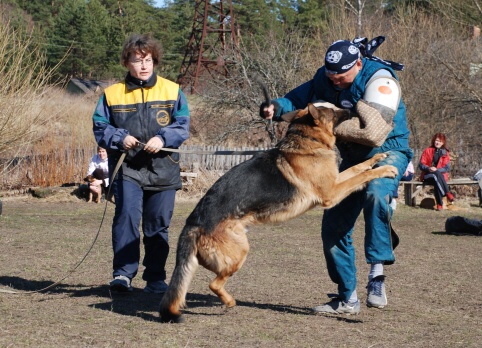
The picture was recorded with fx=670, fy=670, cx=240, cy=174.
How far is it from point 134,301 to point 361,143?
7.66 feet

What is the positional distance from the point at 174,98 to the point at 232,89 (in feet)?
60.8

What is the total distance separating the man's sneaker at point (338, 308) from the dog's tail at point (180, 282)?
1.15 m

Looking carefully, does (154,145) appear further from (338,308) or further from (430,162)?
(430,162)

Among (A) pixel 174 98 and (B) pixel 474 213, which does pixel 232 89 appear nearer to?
(B) pixel 474 213

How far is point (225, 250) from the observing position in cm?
486

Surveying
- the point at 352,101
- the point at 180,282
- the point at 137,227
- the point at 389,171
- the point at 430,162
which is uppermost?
the point at 352,101

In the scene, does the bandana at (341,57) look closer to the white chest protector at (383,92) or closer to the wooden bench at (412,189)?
the white chest protector at (383,92)

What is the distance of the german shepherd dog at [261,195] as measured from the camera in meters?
4.86

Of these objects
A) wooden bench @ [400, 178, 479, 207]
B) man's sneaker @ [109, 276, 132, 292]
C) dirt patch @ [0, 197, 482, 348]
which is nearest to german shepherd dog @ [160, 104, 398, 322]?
dirt patch @ [0, 197, 482, 348]

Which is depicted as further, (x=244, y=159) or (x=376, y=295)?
(x=244, y=159)

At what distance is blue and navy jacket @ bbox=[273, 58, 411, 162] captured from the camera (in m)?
5.15

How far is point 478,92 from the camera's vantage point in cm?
2264

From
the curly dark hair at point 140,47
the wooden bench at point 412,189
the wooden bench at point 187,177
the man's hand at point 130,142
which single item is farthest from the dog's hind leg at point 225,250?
the wooden bench at point 187,177

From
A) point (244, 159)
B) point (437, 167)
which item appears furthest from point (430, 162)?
point (244, 159)
